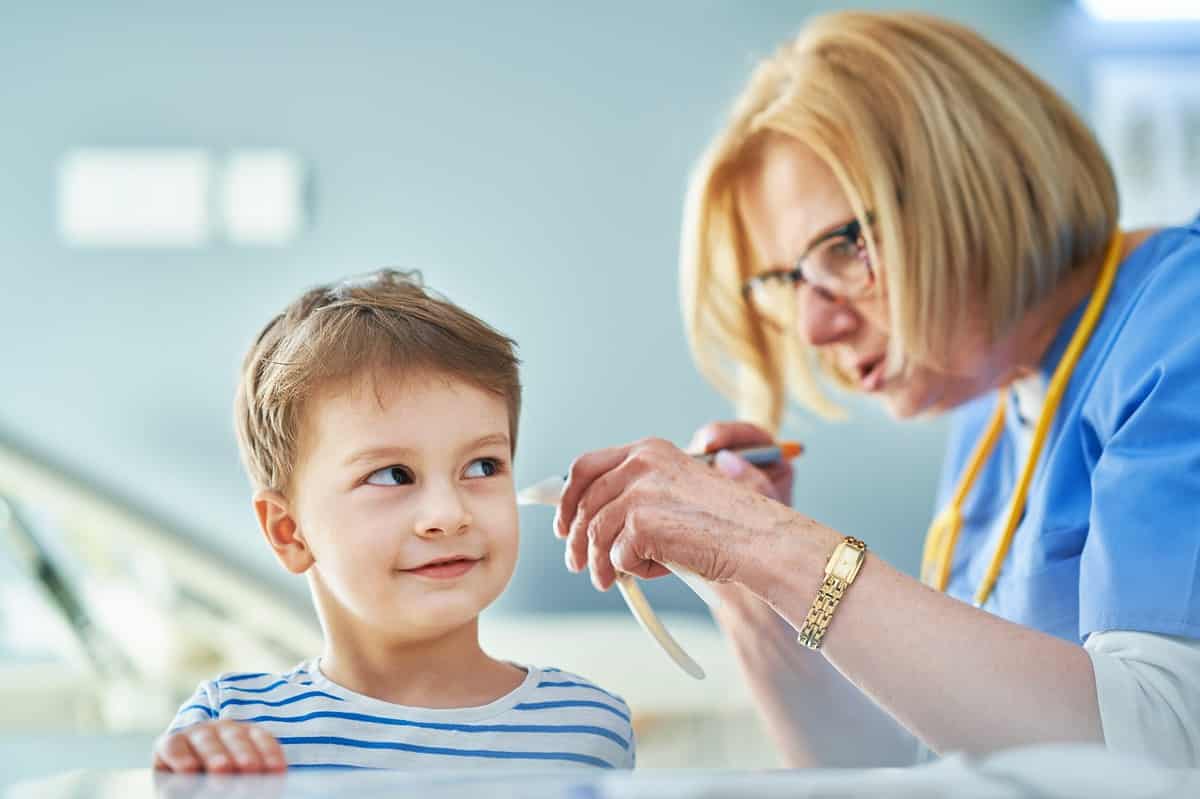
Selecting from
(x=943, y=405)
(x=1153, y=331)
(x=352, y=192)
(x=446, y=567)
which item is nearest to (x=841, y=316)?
(x=943, y=405)

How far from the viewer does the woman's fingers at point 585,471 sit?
93 cm

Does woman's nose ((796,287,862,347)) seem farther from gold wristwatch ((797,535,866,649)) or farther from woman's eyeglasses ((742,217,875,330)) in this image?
gold wristwatch ((797,535,866,649))

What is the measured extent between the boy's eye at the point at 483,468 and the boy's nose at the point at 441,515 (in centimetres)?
4

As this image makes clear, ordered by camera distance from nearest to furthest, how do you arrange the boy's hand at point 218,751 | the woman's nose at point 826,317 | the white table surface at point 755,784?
the white table surface at point 755,784, the boy's hand at point 218,751, the woman's nose at point 826,317

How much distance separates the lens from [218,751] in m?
0.64

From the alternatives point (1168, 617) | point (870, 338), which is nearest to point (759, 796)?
point (1168, 617)

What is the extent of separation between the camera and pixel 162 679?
6.31ft

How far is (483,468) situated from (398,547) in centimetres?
9

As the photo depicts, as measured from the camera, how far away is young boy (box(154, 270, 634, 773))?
0.77m

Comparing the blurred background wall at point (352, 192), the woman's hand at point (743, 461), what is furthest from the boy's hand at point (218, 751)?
the blurred background wall at point (352, 192)

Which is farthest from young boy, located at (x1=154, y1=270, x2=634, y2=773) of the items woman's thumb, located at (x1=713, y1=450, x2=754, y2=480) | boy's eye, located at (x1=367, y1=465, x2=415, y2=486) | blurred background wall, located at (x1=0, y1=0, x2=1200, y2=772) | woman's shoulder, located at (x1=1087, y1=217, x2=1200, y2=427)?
blurred background wall, located at (x1=0, y1=0, x2=1200, y2=772)

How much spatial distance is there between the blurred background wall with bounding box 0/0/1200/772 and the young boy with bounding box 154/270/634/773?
137cm

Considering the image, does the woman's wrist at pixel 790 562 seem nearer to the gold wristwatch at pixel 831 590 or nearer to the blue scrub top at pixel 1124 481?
the gold wristwatch at pixel 831 590

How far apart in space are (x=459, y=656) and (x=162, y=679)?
1268 mm
